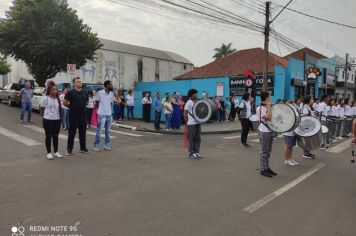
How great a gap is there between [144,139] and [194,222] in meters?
8.66

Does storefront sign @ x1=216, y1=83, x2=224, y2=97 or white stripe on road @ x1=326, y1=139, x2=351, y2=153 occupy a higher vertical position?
storefront sign @ x1=216, y1=83, x2=224, y2=97

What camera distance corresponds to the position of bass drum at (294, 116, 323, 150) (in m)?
9.14

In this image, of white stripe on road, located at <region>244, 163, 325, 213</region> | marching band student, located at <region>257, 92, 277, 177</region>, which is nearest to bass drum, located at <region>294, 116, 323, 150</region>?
white stripe on road, located at <region>244, 163, 325, 213</region>

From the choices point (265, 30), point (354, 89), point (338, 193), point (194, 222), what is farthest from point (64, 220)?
point (354, 89)

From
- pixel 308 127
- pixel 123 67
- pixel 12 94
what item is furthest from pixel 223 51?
pixel 308 127

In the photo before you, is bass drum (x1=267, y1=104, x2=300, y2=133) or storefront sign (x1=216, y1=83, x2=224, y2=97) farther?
storefront sign (x1=216, y1=83, x2=224, y2=97)

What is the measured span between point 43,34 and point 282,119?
2356 centimetres

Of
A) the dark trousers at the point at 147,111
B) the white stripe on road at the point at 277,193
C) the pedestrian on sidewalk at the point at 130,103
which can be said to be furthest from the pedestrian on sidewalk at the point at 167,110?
the white stripe on road at the point at 277,193

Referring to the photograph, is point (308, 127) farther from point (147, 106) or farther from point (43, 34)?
point (43, 34)

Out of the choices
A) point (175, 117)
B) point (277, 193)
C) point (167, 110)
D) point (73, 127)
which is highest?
point (167, 110)

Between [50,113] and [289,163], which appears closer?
[50,113]

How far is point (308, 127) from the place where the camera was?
936cm

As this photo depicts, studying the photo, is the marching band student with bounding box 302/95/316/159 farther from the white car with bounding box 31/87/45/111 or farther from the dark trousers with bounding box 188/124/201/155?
the white car with bounding box 31/87/45/111

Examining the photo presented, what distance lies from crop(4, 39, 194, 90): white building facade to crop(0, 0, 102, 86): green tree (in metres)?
13.8
